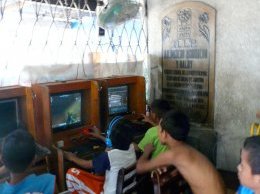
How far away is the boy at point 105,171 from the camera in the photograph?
5.60 feet

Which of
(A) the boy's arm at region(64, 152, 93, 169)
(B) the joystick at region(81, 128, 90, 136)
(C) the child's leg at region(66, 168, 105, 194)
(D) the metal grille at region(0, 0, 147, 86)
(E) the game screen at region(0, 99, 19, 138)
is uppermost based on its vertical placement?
(D) the metal grille at region(0, 0, 147, 86)

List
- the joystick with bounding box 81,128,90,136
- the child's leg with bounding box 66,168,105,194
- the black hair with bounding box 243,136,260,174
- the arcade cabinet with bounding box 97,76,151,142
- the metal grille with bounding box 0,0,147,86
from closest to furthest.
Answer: the black hair with bounding box 243,136,260,174
the child's leg with bounding box 66,168,105,194
the metal grille with bounding box 0,0,147,86
the joystick with bounding box 81,128,90,136
the arcade cabinet with bounding box 97,76,151,142

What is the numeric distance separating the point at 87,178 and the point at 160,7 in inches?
79.1

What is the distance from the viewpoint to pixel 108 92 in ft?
7.97

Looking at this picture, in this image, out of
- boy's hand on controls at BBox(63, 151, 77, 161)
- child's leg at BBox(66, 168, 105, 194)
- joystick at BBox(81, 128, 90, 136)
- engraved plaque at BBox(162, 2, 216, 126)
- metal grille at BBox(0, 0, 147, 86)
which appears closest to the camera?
child's leg at BBox(66, 168, 105, 194)

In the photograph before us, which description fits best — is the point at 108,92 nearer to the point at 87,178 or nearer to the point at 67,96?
the point at 67,96

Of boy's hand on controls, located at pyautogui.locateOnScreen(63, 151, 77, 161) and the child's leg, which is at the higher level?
boy's hand on controls, located at pyautogui.locateOnScreen(63, 151, 77, 161)

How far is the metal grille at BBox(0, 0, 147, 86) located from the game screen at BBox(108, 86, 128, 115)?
27 cm

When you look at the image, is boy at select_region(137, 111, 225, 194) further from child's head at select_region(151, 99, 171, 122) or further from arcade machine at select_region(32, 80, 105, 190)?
child's head at select_region(151, 99, 171, 122)

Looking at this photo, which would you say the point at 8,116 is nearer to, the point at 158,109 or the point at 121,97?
the point at 121,97

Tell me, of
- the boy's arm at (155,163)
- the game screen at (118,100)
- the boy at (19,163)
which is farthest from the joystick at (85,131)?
the boy at (19,163)

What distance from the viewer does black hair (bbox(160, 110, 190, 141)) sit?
66.8 inches

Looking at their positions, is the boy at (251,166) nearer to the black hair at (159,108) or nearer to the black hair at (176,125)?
the black hair at (176,125)

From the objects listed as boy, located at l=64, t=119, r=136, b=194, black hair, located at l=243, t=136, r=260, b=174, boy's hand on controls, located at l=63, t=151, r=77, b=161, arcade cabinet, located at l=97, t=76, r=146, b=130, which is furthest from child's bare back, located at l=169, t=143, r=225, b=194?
arcade cabinet, located at l=97, t=76, r=146, b=130
